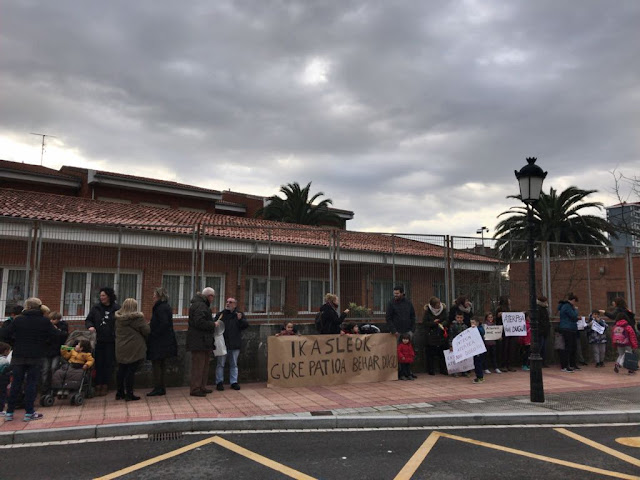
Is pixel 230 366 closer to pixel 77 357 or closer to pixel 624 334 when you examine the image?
pixel 77 357

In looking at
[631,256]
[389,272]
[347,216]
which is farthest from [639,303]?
[347,216]

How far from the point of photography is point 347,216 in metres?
41.5

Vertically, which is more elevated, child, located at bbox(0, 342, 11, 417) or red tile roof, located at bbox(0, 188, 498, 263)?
red tile roof, located at bbox(0, 188, 498, 263)

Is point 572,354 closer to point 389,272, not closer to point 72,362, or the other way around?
point 389,272

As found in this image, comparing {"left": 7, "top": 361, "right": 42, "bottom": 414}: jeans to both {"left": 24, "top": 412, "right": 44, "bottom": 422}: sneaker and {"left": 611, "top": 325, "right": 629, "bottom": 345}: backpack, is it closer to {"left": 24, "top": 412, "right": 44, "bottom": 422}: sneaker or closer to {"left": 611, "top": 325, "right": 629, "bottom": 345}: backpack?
{"left": 24, "top": 412, "right": 44, "bottom": 422}: sneaker

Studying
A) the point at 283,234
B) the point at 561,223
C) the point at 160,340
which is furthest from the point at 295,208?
the point at 160,340

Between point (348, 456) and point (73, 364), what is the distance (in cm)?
481

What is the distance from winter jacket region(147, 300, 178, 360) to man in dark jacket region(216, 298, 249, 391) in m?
1.03

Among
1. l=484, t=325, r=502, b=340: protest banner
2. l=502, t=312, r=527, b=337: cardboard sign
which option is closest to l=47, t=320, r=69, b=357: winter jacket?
l=484, t=325, r=502, b=340: protest banner

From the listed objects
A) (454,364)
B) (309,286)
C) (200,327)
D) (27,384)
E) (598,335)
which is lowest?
(454,364)

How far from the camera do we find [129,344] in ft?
25.3

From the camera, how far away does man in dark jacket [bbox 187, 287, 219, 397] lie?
322 inches

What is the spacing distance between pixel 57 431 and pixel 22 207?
1186 centimetres

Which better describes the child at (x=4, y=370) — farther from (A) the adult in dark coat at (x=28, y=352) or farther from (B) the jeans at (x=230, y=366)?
(B) the jeans at (x=230, y=366)
